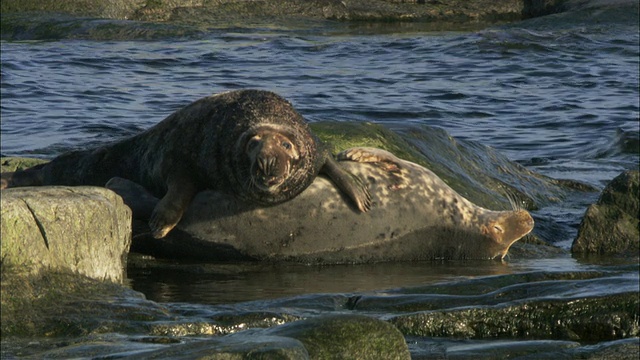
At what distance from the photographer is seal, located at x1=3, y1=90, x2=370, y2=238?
22.1ft

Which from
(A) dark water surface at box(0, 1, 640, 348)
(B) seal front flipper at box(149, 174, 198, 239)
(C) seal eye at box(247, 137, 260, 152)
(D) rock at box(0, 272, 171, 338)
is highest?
(C) seal eye at box(247, 137, 260, 152)

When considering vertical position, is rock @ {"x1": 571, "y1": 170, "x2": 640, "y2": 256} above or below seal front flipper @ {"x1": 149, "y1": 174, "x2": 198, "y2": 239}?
below

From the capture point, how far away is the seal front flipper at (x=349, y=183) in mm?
6996

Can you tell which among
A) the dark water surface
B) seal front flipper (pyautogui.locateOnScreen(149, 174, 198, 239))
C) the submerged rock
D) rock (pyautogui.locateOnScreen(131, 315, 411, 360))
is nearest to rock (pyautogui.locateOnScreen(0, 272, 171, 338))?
the submerged rock

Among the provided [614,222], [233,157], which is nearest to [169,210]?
[233,157]

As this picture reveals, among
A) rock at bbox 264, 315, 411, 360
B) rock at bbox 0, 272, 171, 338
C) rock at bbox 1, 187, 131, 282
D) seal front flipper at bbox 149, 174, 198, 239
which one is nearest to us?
rock at bbox 264, 315, 411, 360

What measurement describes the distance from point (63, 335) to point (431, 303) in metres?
1.60

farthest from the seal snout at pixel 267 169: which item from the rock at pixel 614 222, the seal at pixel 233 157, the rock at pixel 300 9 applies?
the rock at pixel 300 9

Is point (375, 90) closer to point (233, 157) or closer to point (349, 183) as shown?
point (349, 183)

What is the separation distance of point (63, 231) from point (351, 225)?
2.09 metres

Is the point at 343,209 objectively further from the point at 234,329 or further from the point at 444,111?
the point at 444,111

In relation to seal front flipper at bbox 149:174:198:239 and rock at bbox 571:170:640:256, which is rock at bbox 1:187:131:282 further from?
rock at bbox 571:170:640:256

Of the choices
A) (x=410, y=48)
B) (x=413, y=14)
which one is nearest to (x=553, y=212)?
(x=410, y=48)

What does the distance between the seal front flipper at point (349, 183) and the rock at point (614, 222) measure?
159cm
